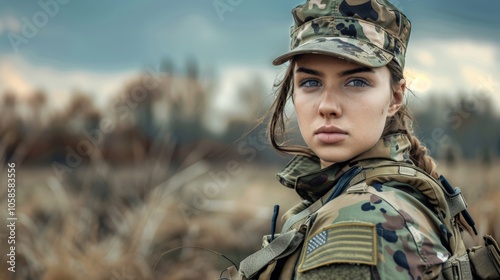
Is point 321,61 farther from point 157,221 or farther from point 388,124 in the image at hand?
point 157,221

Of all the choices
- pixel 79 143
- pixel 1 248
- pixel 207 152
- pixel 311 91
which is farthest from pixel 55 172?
pixel 311 91

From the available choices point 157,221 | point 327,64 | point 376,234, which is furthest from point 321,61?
point 157,221

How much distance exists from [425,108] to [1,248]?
2.45 metres

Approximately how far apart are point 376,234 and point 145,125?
3037mm

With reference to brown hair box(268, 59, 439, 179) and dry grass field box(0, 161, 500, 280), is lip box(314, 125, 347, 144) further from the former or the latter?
dry grass field box(0, 161, 500, 280)

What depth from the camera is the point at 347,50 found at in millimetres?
1413

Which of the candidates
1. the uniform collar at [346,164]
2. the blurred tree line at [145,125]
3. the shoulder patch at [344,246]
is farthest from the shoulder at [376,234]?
the blurred tree line at [145,125]

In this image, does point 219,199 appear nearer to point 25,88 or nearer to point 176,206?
point 176,206

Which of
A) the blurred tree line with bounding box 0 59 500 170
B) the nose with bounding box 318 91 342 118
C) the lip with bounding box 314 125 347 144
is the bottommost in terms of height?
the blurred tree line with bounding box 0 59 500 170

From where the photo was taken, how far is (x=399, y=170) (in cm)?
143

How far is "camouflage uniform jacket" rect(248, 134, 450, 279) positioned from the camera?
48.8 inches

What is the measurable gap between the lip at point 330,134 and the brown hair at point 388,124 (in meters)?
0.14

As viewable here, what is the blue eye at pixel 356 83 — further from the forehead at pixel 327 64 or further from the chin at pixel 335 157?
the chin at pixel 335 157

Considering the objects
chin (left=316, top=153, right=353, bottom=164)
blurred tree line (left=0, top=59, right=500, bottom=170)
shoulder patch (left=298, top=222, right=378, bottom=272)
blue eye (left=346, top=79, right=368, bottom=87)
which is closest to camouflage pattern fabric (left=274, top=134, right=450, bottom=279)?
shoulder patch (left=298, top=222, right=378, bottom=272)
